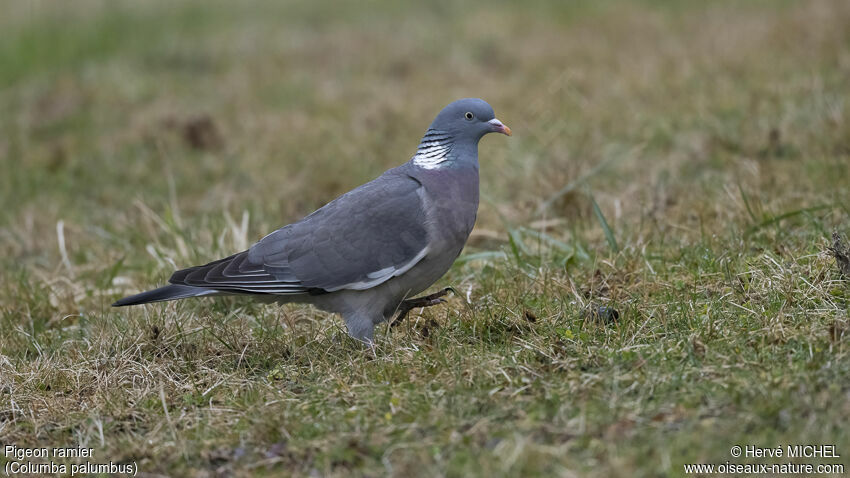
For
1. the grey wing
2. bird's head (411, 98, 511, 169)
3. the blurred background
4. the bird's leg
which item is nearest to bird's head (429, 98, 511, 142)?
bird's head (411, 98, 511, 169)

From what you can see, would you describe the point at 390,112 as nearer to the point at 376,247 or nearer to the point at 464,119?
the point at 464,119

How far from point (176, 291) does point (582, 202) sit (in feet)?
7.92

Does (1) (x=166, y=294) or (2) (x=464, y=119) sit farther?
(2) (x=464, y=119)

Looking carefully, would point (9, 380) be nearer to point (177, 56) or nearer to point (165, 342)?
point (165, 342)

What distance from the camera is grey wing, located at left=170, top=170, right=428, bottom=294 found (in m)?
3.69

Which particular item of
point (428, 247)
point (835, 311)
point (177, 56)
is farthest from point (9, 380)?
point (177, 56)

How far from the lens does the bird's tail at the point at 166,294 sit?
3.68 meters

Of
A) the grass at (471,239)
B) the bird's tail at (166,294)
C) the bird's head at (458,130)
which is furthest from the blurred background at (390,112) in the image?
the bird's tail at (166,294)

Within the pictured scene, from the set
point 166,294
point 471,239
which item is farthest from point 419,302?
point 471,239

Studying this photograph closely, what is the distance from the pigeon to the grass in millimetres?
190

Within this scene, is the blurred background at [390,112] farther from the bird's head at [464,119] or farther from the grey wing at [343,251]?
the grey wing at [343,251]

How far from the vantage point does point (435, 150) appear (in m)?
3.92

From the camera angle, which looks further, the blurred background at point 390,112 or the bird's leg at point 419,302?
the blurred background at point 390,112

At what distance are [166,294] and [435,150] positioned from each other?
1.23 meters
